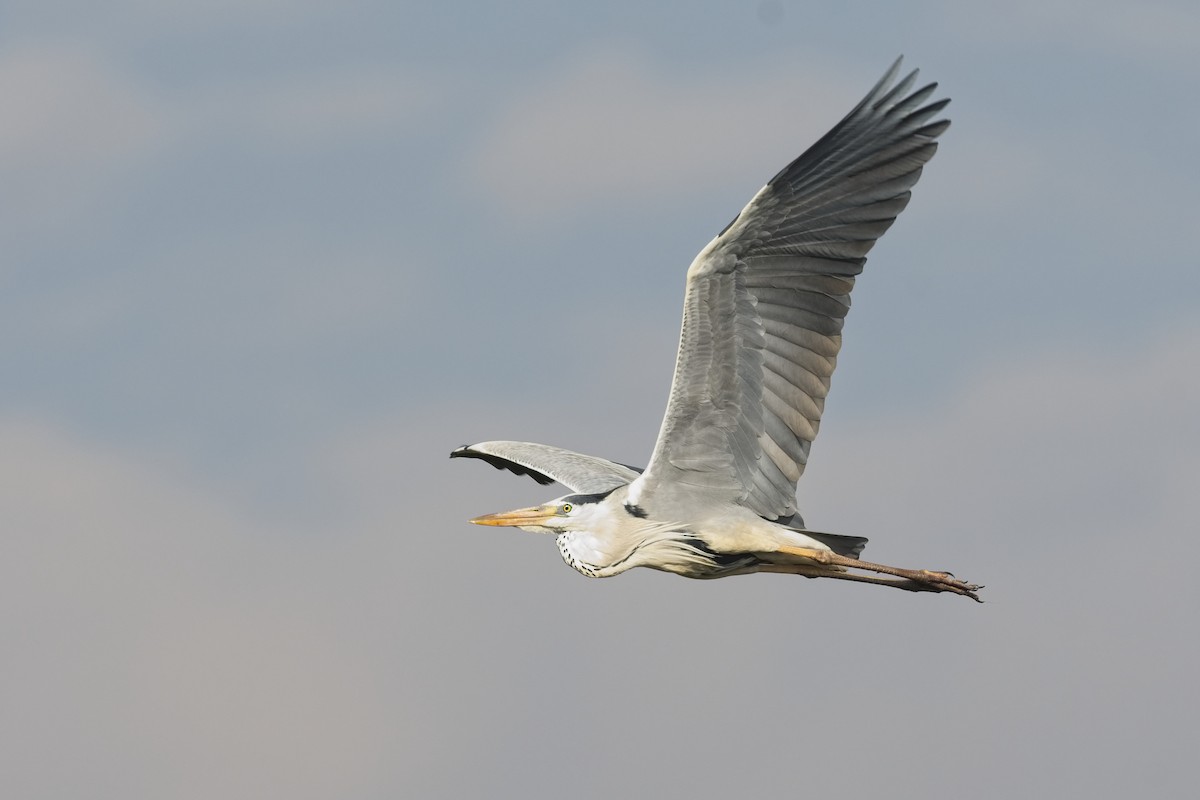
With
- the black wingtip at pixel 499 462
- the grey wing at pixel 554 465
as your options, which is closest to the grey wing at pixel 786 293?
the grey wing at pixel 554 465

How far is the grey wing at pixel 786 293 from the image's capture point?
1327 cm

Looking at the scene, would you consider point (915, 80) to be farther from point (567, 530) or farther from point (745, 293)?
point (567, 530)

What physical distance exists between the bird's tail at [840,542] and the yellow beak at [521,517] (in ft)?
6.44

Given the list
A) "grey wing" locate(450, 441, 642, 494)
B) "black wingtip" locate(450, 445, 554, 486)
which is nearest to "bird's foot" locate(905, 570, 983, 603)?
"grey wing" locate(450, 441, 642, 494)

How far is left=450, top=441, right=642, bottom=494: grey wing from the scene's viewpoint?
16203 millimetres

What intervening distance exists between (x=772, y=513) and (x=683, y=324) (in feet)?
6.21

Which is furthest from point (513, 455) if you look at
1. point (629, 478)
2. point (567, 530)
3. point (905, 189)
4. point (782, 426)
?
point (905, 189)

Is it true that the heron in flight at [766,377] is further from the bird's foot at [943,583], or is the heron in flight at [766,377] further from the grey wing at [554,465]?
the grey wing at [554,465]

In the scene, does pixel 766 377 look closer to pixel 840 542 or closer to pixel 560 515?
pixel 840 542

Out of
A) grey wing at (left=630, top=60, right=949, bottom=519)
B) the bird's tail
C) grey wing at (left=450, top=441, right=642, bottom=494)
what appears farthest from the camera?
grey wing at (left=450, top=441, right=642, bottom=494)

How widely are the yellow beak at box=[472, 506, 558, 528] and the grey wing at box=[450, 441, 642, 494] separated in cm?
102

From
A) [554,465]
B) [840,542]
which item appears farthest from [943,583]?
[554,465]

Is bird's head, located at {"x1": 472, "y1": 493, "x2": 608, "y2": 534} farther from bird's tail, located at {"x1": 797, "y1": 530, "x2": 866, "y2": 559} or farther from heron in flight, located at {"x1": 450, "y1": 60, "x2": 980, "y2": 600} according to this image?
bird's tail, located at {"x1": 797, "y1": 530, "x2": 866, "y2": 559}

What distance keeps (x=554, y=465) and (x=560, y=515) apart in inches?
83.4
